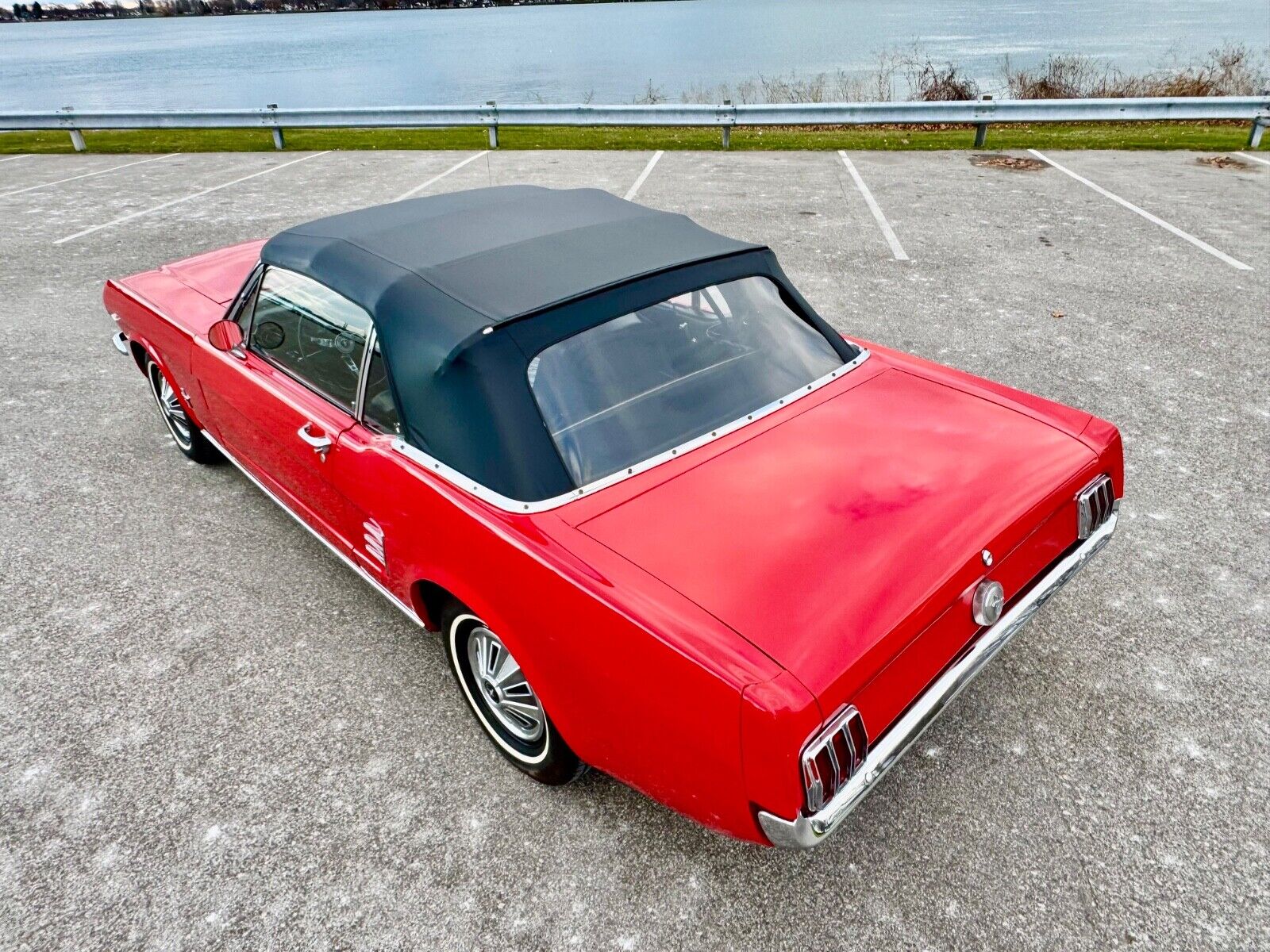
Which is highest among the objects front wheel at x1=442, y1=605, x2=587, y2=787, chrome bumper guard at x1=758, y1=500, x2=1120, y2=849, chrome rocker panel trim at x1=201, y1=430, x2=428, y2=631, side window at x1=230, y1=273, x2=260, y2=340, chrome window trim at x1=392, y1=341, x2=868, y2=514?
side window at x1=230, y1=273, x2=260, y2=340

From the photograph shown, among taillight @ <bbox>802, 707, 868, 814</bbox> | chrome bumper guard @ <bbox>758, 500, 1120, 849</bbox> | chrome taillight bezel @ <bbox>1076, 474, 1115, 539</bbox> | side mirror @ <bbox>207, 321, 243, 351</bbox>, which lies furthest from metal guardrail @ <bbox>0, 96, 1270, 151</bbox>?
taillight @ <bbox>802, 707, 868, 814</bbox>

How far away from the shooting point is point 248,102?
31281 millimetres

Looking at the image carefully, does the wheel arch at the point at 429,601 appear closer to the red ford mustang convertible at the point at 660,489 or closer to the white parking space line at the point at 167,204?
the red ford mustang convertible at the point at 660,489

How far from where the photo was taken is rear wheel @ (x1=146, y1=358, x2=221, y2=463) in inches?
185

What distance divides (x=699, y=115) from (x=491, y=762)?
13080 mm

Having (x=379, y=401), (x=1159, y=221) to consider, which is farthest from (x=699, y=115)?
(x=379, y=401)

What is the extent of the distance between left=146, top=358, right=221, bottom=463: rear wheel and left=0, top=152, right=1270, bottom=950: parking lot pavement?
0.40ft

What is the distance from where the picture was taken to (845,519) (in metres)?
2.32

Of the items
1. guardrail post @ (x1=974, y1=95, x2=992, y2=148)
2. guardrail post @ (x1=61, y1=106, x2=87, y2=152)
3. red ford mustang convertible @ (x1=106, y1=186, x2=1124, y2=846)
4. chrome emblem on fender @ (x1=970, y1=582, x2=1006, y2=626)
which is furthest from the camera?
guardrail post @ (x1=61, y1=106, x2=87, y2=152)

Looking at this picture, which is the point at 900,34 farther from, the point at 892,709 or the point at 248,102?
the point at 892,709

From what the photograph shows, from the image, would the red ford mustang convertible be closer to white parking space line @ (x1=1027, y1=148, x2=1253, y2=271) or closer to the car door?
the car door

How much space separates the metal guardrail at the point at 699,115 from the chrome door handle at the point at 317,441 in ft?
39.7

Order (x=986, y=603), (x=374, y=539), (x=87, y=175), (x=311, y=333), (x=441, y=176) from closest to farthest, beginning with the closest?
(x=986, y=603)
(x=374, y=539)
(x=311, y=333)
(x=441, y=176)
(x=87, y=175)

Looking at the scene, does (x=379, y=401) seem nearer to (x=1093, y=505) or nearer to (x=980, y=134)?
(x=1093, y=505)
